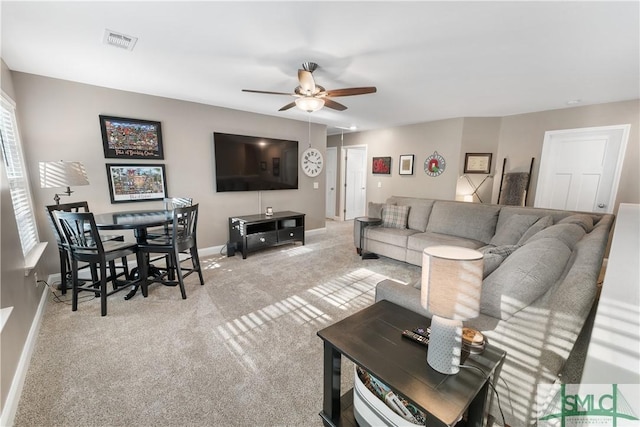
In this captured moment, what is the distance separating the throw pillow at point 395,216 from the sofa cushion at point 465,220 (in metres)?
0.37

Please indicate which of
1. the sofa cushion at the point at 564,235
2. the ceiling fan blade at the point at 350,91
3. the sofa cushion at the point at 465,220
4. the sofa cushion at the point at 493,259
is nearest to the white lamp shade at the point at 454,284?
the sofa cushion at the point at 493,259

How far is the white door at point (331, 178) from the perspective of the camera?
6.95 meters

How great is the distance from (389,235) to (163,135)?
3466 millimetres

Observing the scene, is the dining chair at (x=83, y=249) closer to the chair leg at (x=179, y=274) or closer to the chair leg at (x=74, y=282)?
the chair leg at (x=74, y=282)

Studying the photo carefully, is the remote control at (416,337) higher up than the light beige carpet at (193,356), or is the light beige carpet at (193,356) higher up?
the remote control at (416,337)

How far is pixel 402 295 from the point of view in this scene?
151 cm

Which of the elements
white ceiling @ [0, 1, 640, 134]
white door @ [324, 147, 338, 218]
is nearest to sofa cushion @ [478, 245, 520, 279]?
white ceiling @ [0, 1, 640, 134]

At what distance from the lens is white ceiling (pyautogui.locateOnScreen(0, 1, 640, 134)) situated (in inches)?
64.9

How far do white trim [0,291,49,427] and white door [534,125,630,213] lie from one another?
20.4ft

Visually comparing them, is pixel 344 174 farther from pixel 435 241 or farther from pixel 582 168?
pixel 582 168

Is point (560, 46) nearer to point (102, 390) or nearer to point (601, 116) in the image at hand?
point (601, 116)

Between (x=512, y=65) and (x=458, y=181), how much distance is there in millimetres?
2634

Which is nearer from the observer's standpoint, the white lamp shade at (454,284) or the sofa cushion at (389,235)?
the white lamp shade at (454,284)

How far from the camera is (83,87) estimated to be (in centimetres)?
293
